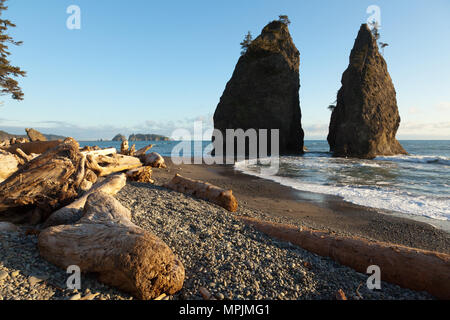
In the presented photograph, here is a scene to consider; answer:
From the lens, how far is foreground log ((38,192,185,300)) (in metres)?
2.45

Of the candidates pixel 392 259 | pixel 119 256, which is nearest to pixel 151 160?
pixel 119 256

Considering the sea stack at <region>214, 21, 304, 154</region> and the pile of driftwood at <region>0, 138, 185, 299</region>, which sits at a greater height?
the sea stack at <region>214, 21, 304, 154</region>

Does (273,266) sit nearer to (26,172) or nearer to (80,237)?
(80,237)

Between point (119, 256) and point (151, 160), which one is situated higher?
point (151, 160)

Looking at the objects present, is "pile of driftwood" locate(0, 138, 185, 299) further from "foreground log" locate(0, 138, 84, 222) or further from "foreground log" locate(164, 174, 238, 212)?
"foreground log" locate(164, 174, 238, 212)

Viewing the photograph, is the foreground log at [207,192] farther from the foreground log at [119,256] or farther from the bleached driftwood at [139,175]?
the foreground log at [119,256]

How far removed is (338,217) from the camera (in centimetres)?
686

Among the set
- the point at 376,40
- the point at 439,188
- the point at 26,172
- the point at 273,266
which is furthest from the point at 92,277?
the point at 376,40

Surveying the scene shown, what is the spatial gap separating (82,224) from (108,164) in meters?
6.31

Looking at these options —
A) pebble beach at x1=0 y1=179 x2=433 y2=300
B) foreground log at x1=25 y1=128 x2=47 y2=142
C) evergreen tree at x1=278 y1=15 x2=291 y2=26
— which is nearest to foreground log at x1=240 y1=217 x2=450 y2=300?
pebble beach at x1=0 y1=179 x2=433 y2=300

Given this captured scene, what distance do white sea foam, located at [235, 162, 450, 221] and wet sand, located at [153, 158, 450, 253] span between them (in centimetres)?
73

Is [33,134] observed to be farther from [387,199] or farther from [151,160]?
[387,199]

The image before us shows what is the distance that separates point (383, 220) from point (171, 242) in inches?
240

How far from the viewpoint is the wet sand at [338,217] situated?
5401 millimetres
